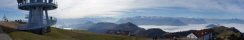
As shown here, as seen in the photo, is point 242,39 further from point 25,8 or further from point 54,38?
point 25,8

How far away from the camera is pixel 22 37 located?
130750 mm

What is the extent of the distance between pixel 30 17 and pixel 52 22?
282 inches

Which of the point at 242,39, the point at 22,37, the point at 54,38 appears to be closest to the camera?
the point at 242,39

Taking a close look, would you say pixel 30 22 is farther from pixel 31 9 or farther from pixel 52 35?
pixel 52 35

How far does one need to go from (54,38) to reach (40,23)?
18871 mm

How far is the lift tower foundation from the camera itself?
520 feet

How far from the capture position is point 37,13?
161375 millimetres

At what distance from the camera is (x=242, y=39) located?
359 feet

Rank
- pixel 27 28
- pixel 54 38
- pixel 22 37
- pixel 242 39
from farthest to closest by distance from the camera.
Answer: pixel 27 28 → pixel 54 38 → pixel 22 37 → pixel 242 39

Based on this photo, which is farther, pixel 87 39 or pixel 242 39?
pixel 87 39

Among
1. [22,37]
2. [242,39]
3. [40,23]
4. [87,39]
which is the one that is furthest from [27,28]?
[242,39]

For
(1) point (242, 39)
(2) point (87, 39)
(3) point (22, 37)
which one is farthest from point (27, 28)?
(1) point (242, 39)

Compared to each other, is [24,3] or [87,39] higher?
[24,3]

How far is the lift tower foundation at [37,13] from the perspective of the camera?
15838 cm
